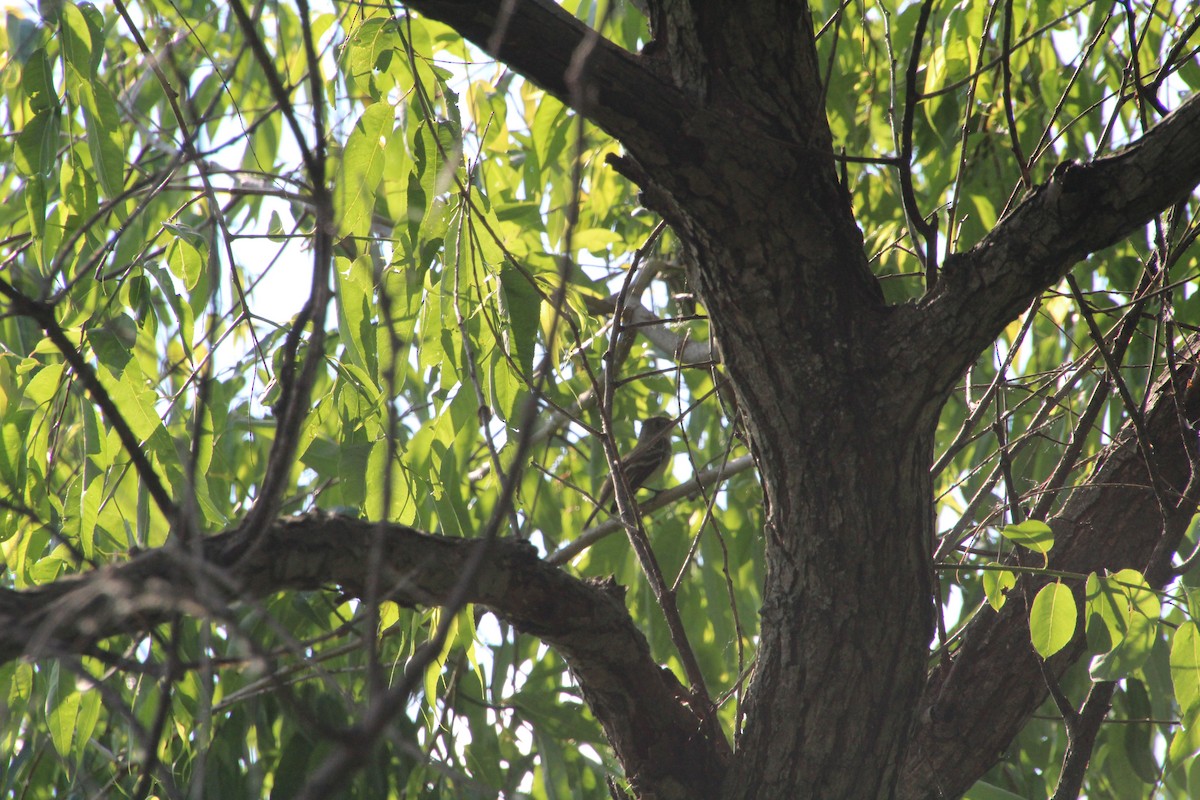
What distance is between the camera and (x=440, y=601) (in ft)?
4.94

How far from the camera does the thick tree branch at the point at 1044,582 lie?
2.02 m

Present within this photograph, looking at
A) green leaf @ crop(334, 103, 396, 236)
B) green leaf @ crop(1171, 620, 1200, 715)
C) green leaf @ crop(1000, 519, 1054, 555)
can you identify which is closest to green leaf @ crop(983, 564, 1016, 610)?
green leaf @ crop(1000, 519, 1054, 555)

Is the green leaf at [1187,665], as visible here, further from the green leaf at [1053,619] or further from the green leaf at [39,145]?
the green leaf at [39,145]

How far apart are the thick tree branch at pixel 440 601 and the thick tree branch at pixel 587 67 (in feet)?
2.08

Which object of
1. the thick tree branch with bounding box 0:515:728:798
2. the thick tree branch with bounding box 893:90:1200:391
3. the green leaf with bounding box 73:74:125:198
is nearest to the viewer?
the thick tree branch with bounding box 0:515:728:798

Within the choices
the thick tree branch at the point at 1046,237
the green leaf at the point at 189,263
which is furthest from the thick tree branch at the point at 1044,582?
the green leaf at the point at 189,263

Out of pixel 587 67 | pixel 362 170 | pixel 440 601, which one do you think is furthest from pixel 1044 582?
pixel 362 170

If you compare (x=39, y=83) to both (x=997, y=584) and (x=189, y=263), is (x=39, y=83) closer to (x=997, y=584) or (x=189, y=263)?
(x=189, y=263)

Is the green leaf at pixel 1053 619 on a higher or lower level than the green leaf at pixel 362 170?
lower

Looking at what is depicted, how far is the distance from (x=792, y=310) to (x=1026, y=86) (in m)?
1.86

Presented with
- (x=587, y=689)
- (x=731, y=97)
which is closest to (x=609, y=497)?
(x=587, y=689)

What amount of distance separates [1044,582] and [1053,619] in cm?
40

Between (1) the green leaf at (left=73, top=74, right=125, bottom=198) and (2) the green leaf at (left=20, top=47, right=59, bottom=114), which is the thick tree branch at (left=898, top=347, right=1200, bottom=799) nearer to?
(1) the green leaf at (left=73, top=74, right=125, bottom=198)

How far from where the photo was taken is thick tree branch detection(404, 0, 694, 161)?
1438 mm
